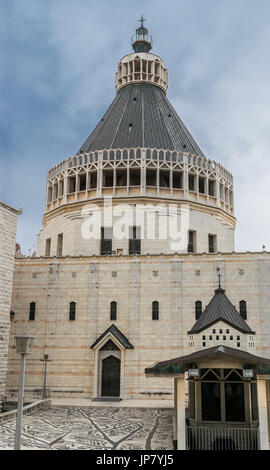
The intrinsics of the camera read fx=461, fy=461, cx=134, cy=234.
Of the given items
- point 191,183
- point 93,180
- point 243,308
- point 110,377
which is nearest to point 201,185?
point 191,183

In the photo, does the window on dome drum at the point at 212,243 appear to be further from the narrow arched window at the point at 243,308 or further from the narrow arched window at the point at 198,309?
the narrow arched window at the point at 243,308

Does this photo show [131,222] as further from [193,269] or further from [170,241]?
[193,269]

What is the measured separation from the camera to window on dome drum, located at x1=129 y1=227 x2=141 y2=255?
39372 millimetres

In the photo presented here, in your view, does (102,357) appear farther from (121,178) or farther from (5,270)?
(121,178)

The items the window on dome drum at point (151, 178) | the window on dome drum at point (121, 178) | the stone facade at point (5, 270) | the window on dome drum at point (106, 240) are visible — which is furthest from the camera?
the window on dome drum at point (151, 178)

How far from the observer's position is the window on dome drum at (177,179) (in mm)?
42156

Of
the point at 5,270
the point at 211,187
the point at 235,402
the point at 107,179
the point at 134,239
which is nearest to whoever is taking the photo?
the point at 235,402

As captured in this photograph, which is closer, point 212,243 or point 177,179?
point 212,243

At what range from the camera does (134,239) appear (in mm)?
39656

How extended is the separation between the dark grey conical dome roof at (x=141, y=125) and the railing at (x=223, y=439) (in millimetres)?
30392

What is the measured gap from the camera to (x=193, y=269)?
1329 inches

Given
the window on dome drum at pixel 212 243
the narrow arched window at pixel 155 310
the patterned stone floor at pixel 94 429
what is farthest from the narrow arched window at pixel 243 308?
the window on dome drum at pixel 212 243

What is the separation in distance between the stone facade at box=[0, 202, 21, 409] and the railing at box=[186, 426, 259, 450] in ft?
49.8

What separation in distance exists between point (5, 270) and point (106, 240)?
12.6 metres
